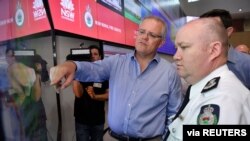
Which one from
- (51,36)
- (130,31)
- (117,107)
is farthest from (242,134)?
(130,31)

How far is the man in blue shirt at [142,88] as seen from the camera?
1479mm

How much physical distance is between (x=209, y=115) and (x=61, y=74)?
2.09 ft

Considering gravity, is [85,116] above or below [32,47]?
below

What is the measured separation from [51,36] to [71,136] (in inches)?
36.3

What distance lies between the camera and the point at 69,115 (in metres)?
2.25

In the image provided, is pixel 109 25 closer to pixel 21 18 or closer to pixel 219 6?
pixel 21 18

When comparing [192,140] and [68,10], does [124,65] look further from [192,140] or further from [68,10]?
[192,140]

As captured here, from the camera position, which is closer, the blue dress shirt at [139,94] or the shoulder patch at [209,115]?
the shoulder patch at [209,115]

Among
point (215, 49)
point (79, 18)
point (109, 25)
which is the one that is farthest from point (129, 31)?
point (215, 49)

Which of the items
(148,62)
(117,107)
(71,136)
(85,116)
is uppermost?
(148,62)

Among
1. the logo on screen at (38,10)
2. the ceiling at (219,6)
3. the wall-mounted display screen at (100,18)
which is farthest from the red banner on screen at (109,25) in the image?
the ceiling at (219,6)

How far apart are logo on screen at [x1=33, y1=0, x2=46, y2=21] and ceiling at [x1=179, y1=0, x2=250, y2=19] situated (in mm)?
8990

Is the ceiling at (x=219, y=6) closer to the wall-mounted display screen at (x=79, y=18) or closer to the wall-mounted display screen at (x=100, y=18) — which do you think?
the wall-mounted display screen at (x=79, y=18)

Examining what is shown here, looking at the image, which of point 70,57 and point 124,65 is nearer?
point 124,65
